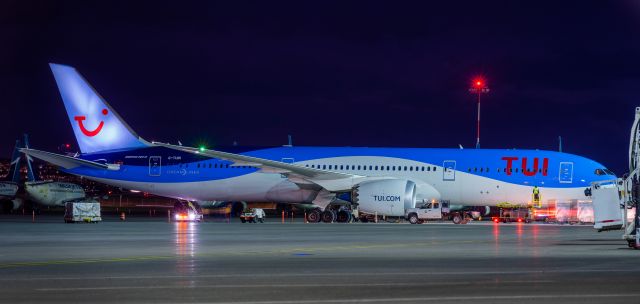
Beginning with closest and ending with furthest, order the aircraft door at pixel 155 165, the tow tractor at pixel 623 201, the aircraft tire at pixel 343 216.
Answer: the tow tractor at pixel 623 201
the aircraft tire at pixel 343 216
the aircraft door at pixel 155 165

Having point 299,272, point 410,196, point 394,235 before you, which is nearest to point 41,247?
point 299,272

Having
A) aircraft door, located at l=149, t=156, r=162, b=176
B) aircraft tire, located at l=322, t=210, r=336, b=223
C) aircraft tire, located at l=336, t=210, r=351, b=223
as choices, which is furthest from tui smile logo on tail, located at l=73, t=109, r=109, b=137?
aircraft tire, located at l=336, t=210, r=351, b=223

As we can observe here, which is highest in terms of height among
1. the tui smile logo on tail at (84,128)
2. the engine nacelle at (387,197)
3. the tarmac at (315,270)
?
the tui smile logo on tail at (84,128)

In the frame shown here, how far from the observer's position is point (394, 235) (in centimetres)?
3603

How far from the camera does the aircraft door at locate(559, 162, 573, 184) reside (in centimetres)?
5203

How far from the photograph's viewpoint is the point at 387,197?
50562 millimetres

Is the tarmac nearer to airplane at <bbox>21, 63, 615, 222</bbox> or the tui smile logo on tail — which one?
airplane at <bbox>21, 63, 615, 222</bbox>

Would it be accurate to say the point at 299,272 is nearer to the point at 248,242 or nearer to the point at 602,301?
the point at 602,301

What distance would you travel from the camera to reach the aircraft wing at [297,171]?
51.3 m

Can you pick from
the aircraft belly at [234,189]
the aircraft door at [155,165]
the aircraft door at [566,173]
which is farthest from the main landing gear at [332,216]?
the aircraft door at [566,173]

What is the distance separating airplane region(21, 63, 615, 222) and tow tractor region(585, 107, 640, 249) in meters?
22.9

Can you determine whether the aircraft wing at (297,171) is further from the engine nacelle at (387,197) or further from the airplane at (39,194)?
the airplane at (39,194)

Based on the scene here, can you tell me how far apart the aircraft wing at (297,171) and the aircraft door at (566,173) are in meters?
10.0

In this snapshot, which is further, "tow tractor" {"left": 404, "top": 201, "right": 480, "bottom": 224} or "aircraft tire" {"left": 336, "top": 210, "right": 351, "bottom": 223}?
"aircraft tire" {"left": 336, "top": 210, "right": 351, "bottom": 223}
